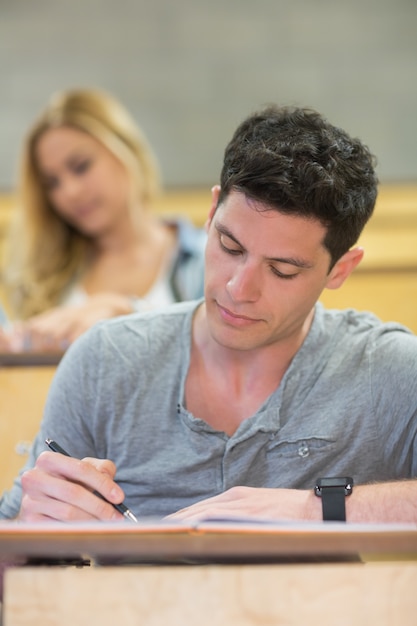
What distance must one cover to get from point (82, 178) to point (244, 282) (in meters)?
1.34

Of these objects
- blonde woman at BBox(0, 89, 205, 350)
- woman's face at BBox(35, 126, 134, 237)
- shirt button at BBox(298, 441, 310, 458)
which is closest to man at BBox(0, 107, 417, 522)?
shirt button at BBox(298, 441, 310, 458)

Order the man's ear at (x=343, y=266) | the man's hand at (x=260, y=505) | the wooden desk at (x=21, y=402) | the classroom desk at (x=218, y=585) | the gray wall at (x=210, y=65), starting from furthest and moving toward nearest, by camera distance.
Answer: the gray wall at (x=210, y=65)
the wooden desk at (x=21, y=402)
the man's ear at (x=343, y=266)
the man's hand at (x=260, y=505)
the classroom desk at (x=218, y=585)

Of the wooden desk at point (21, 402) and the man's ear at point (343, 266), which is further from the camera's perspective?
the wooden desk at point (21, 402)

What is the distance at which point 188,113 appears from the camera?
2918mm

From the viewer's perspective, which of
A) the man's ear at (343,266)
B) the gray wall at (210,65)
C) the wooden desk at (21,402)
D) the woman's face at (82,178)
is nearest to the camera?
the man's ear at (343,266)

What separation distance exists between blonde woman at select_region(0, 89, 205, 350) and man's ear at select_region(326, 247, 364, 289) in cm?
105

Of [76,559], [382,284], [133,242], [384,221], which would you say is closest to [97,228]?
[133,242]

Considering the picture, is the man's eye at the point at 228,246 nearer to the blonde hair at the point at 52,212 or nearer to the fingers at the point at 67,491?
the fingers at the point at 67,491

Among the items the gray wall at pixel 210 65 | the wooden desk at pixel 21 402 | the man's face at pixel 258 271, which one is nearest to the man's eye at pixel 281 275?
the man's face at pixel 258 271

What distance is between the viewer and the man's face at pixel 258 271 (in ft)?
3.78

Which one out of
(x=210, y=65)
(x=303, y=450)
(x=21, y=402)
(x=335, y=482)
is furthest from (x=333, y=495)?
(x=210, y=65)

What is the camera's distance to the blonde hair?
2.42m

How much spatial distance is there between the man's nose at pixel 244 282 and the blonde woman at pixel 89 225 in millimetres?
1147

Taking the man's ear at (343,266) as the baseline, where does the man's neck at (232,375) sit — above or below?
below
